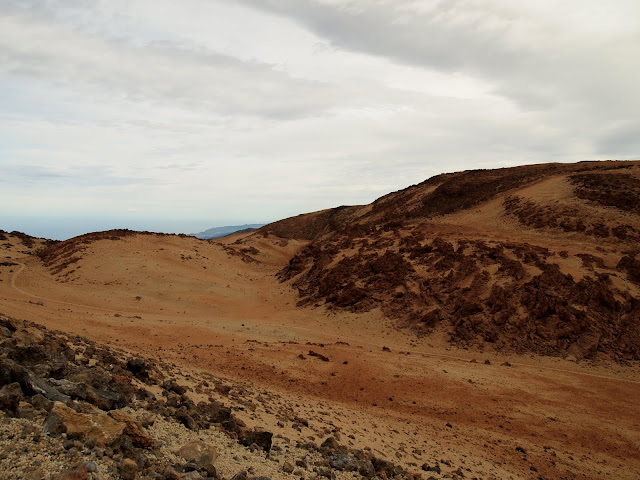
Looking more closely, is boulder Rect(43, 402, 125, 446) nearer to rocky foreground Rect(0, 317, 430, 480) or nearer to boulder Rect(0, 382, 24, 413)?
rocky foreground Rect(0, 317, 430, 480)

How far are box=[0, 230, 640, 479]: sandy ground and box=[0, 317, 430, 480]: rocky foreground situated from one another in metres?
1.16

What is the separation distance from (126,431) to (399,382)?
969 cm

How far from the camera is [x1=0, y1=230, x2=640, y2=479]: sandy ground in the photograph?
9133 mm

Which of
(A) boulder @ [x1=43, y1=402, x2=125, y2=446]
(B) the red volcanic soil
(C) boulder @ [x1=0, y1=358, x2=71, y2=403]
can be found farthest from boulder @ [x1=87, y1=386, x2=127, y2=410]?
(B) the red volcanic soil

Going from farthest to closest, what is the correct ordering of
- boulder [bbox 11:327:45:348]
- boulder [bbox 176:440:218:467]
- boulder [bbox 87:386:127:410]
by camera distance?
1. boulder [bbox 11:327:45:348]
2. boulder [bbox 87:386:127:410]
3. boulder [bbox 176:440:218:467]

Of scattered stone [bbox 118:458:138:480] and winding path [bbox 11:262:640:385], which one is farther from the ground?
scattered stone [bbox 118:458:138:480]

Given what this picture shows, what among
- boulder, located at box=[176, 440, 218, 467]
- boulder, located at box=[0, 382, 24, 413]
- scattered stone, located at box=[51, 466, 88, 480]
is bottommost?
boulder, located at box=[176, 440, 218, 467]

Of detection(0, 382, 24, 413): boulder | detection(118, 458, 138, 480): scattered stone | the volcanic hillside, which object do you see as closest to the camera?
detection(118, 458, 138, 480): scattered stone

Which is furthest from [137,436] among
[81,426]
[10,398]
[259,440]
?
[259,440]

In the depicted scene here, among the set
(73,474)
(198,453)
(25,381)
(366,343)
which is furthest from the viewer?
(366,343)

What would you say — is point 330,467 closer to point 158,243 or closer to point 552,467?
point 552,467

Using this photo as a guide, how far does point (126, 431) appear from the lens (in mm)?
4926

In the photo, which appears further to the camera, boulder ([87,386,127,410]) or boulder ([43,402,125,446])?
boulder ([87,386,127,410])

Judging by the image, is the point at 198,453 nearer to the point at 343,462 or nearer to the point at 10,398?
the point at 10,398
